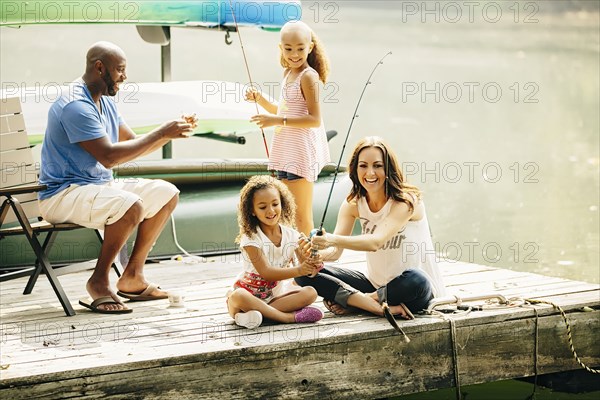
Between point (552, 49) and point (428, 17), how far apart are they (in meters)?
2.79

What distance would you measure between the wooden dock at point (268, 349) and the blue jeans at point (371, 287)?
0.08m

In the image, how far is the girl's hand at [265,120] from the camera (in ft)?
18.4

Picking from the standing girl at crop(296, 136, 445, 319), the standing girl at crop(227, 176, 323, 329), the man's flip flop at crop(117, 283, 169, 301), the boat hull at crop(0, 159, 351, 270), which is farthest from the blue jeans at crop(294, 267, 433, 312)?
the boat hull at crop(0, 159, 351, 270)

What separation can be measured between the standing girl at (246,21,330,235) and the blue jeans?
0.82 meters

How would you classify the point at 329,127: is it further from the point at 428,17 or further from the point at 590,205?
the point at 428,17

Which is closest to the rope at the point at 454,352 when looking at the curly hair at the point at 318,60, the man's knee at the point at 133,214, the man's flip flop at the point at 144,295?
the man's flip flop at the point at 144,295

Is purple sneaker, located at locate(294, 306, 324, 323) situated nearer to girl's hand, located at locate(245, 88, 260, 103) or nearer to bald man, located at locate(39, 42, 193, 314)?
bald man, located at locate(39, 42, 193, 314)

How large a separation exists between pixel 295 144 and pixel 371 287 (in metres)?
1.03

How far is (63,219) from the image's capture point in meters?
5.32

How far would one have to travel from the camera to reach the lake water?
1203 centimetres

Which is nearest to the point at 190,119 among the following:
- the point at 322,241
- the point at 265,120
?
the point at 265,120

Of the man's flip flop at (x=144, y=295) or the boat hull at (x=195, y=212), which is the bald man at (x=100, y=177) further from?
the boat hull at (x=195, y=212)

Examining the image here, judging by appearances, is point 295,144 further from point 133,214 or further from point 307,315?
point 307,315

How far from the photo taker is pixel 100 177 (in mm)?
5395
